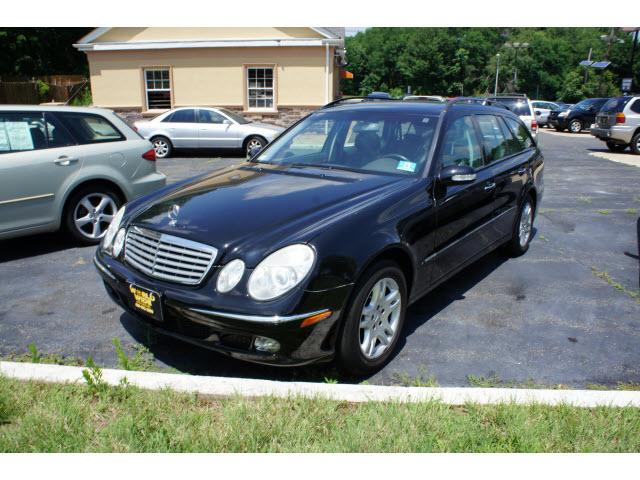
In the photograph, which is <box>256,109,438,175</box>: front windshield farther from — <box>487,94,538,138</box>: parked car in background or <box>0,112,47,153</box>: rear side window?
<box>487,94,538,138</box>: parked car in background

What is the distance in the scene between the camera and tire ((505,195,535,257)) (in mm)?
5852

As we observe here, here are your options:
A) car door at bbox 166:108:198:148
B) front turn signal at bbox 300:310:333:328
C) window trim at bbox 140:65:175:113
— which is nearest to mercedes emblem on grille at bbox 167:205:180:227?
front turn signal at bbox 300:310:333:328

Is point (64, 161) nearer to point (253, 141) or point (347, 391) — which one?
point (347, 391)

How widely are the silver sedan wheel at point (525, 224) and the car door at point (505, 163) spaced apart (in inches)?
14.0

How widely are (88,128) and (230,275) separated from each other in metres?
4.09

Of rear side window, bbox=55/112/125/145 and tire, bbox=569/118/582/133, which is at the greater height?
rear side window, bbox=55/112/125/145

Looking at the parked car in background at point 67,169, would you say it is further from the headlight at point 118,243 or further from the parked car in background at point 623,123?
the parked car in background at point 623,123

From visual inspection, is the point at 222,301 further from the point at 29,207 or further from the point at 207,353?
the point at 29,207

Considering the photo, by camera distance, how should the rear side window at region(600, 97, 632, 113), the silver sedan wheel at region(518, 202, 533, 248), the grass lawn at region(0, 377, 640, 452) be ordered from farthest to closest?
1. the rear side window at region(600, 97, 632, 113)
2. the silver sedan wheel at region(518, 202, 533, 248)
3. the grass lawn at region(0, 377, 640, 452)

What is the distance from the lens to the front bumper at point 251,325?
2926mm

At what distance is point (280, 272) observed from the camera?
299cm

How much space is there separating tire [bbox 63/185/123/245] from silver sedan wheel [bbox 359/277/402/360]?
4040mm

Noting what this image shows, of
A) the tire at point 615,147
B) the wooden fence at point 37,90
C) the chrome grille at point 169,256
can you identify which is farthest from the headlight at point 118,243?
the wooden fence at point 37,90

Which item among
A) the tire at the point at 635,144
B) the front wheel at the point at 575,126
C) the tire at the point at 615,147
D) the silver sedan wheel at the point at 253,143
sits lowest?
the front wheel at the point at 575,126
